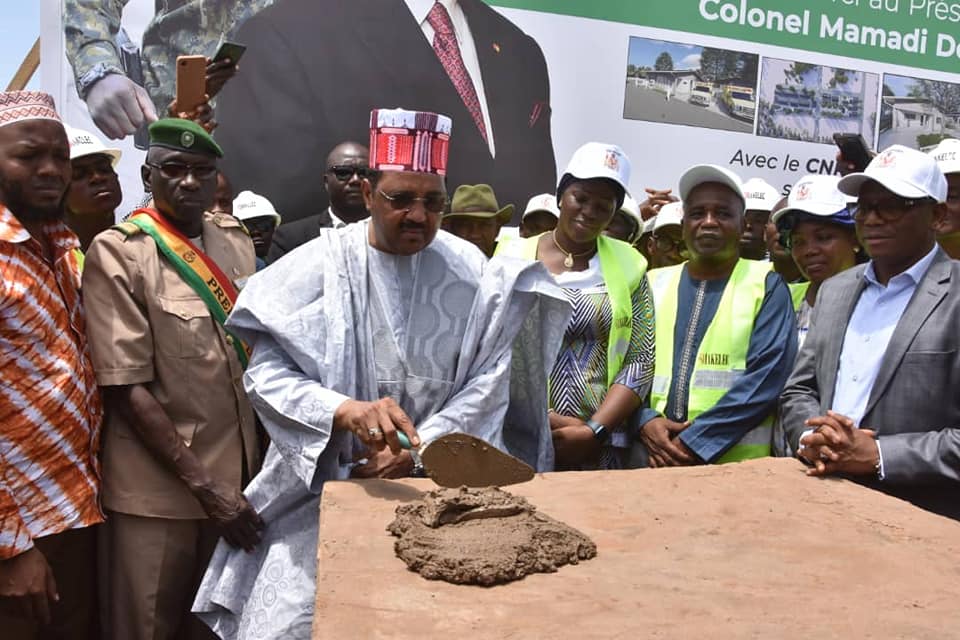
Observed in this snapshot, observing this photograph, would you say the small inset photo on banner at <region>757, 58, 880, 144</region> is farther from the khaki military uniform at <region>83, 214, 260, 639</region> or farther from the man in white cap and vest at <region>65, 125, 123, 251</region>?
the khaki military uniform at <region>83, 214, 260, 639</region>

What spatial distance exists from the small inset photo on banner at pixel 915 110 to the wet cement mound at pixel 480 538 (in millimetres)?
5614

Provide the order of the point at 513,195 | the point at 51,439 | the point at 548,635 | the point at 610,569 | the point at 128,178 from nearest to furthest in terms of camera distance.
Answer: the point at 548,635
the point at 610,569
the point at 51,439
the point at 128,178
the point at 513,195

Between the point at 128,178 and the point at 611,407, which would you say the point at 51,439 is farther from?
the point at 128,178

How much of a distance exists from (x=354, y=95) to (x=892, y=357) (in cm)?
363

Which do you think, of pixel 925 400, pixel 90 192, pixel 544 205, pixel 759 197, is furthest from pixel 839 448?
pixel 544 205

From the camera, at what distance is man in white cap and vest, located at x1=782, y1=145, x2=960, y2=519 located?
2410mm

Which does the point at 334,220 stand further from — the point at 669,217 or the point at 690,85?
A: the point at 690,85

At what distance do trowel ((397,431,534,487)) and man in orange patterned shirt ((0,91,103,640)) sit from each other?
1003 millimetres

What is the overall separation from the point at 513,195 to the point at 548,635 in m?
4.43

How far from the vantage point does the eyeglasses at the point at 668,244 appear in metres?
5.00

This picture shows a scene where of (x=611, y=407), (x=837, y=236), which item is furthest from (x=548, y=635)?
(x=837, y=236)

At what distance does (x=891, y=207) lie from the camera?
267 cm

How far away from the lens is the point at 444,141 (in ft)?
8.07

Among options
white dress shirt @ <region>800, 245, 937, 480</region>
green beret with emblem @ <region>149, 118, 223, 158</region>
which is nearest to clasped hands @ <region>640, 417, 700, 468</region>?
white dress shirt @ <region>800, 245, 937, 480</region>
